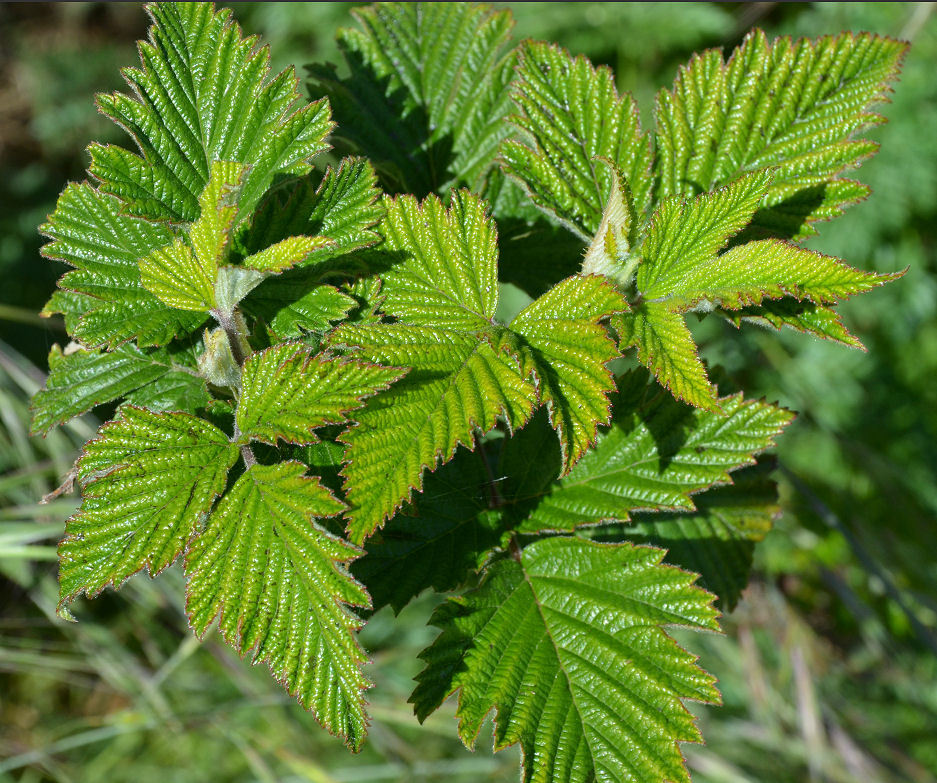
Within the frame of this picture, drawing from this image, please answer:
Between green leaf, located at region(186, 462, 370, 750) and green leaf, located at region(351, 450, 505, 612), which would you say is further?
green leaf, located at region(351, 450, 505, 612)

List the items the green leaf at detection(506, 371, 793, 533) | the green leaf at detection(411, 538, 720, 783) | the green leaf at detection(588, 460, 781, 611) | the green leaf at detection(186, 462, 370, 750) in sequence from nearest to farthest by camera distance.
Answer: the green leaf at detection(186, 462, 370, 750) < the green leaf at detection(411, 538, 720, 783) < the green leaf at detection(506, 371, 793, 533) < the green leaf at detection(588, 460, 781, 611)

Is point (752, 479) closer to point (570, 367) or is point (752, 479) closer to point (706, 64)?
point (570, 367)

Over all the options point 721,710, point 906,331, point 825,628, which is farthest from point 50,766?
point 906,331

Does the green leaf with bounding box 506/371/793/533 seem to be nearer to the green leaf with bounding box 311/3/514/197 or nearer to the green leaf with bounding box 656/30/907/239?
the green leaf with bounding box 656/30/907/239

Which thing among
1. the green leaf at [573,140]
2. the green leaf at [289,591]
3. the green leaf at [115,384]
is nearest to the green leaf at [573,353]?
the green leaf at [573,140]

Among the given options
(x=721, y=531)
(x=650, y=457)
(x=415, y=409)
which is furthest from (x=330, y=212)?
(x=721, y=531)

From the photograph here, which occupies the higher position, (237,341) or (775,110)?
(775,110)

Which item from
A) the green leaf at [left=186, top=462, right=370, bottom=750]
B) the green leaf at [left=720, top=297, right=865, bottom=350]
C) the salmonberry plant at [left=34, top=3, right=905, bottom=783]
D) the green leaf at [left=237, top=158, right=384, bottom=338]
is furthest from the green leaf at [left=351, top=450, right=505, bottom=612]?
the green leaf at [left=720, top=297, right=865, bottom=350]

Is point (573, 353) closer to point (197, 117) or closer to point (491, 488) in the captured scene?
point (491, 488)

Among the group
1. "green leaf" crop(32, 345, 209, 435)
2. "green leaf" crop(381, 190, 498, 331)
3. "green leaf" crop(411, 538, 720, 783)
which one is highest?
"green leaf" crop(381, 190, 498, 331)
